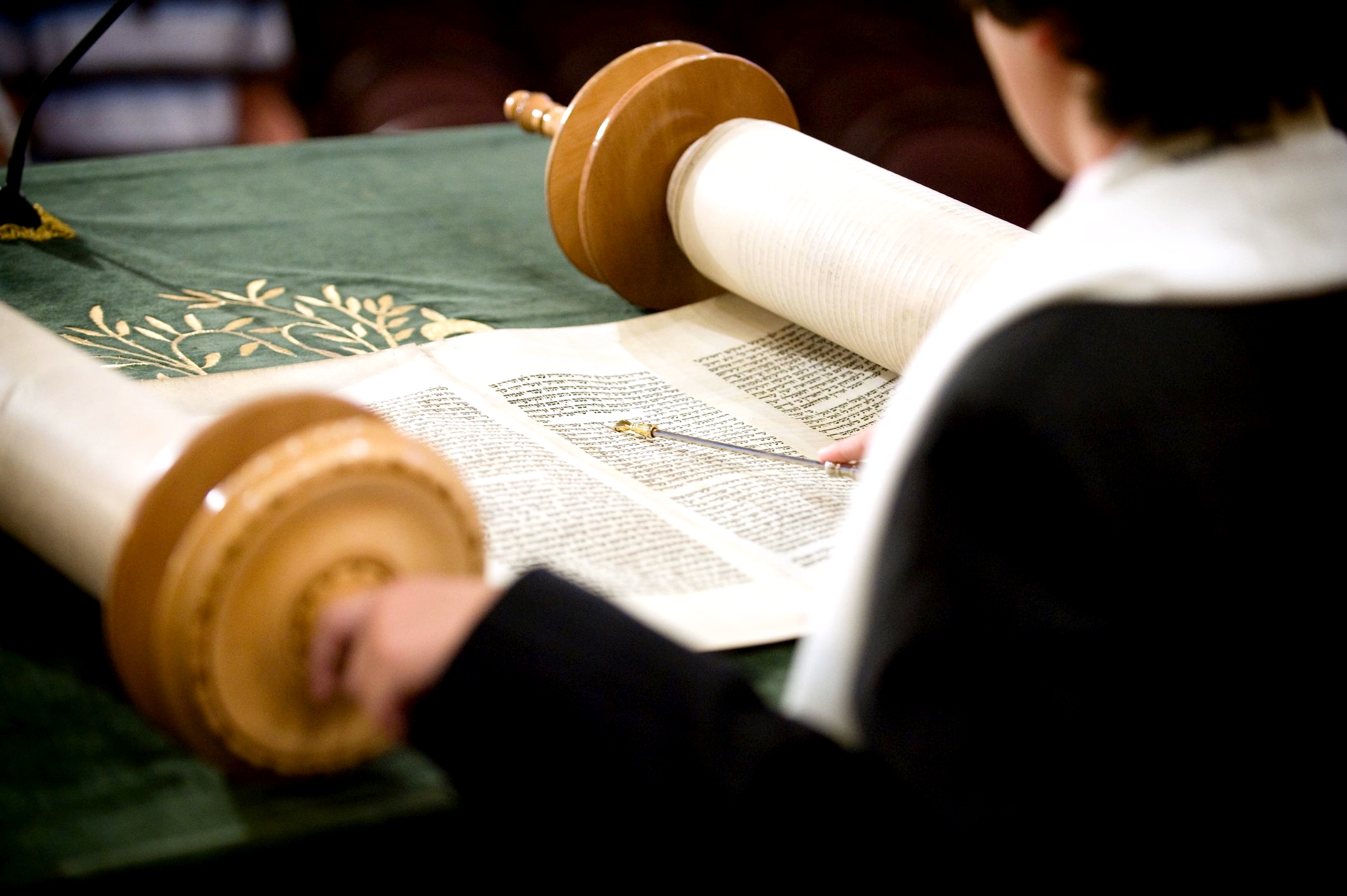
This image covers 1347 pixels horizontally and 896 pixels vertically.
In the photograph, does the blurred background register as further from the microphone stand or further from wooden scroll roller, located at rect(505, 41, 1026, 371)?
wooden scroll roller, located at rect(505, 41, 1026, 371)

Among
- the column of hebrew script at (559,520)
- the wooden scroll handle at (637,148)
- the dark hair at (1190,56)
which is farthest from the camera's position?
the wooden scroll handle at (637,148)

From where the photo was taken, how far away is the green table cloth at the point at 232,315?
498mm

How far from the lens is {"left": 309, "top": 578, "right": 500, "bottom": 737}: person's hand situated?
0.47m

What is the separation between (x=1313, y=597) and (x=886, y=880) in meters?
0.17

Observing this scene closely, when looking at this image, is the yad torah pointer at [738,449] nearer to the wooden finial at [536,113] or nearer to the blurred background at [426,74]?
the wooden finial at [536,113]

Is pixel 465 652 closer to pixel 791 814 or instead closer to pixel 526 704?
pixel 526 704

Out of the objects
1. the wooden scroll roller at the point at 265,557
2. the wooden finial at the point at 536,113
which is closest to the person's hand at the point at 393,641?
the wooden scroll roller at the point at 265,557

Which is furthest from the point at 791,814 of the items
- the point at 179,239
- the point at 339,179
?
the point at 339,179

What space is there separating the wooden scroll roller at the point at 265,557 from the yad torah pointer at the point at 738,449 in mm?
389

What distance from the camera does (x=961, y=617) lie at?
42cm

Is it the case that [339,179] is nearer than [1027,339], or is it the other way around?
[1027,339]

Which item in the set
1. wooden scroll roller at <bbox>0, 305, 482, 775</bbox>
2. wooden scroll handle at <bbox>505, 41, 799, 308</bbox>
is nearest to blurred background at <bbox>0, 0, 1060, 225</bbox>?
wooden scroll handle at <bbox>505, 41, 799, 308</bbox>

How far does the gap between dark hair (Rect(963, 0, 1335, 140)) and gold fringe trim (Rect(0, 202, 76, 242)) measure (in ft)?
3.52

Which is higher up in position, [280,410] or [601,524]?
[280,410]
